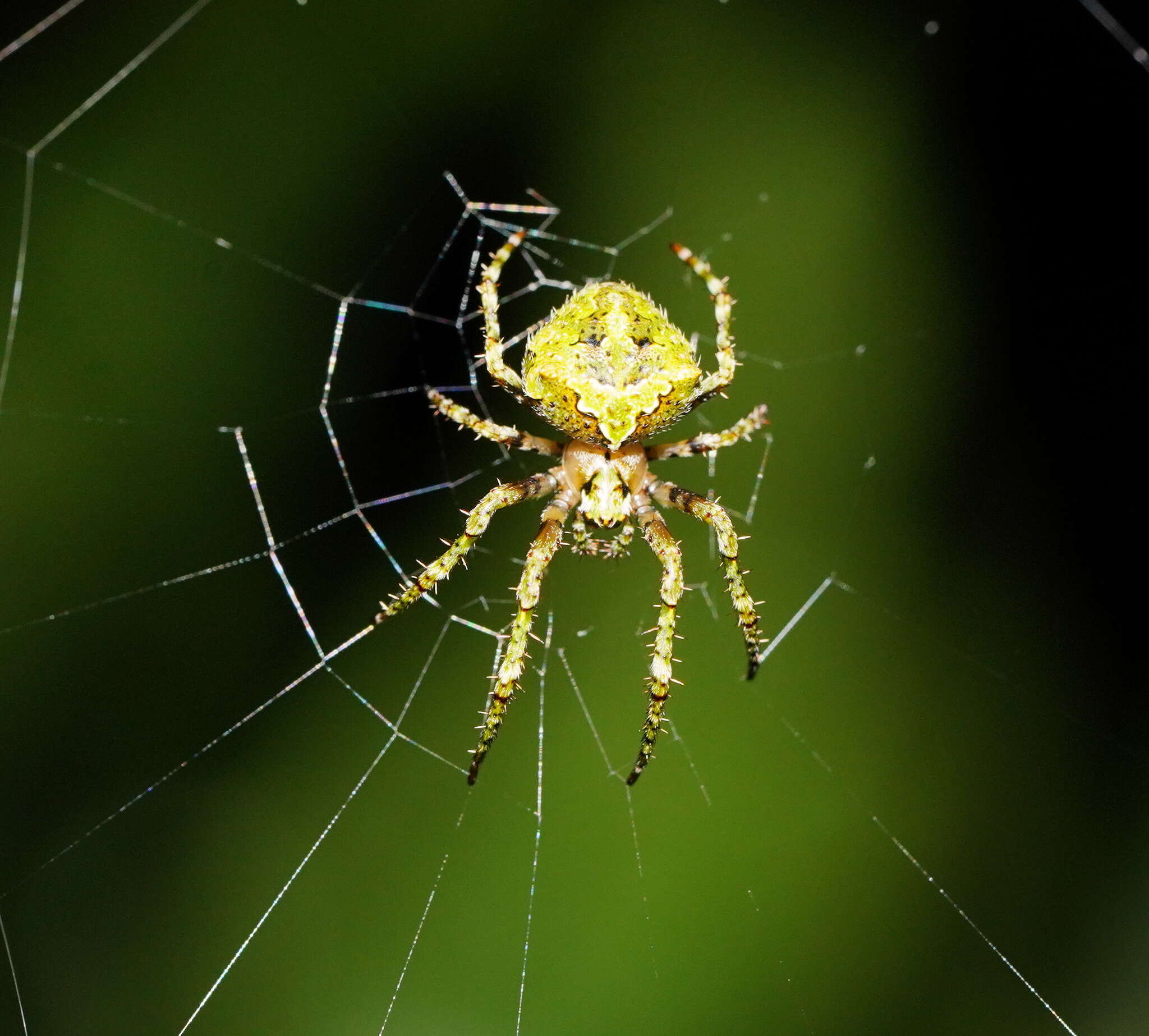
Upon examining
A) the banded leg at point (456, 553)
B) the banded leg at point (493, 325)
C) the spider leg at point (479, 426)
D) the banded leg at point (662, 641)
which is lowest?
the banded leg at point (662, 641)

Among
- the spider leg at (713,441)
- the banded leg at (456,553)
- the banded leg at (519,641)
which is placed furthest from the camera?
the spider leg at (713,441)

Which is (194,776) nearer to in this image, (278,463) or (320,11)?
(278,463)

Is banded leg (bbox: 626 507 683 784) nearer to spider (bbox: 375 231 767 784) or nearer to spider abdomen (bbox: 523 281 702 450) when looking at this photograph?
spider (bbox: 375 231 767 784)

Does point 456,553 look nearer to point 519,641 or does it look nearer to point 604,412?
point 519,641

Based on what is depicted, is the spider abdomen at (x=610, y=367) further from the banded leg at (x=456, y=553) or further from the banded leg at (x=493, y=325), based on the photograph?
the banded leg at (x=456, y=553)

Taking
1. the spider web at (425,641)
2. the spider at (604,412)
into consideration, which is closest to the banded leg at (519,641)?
the spider at (604,412)

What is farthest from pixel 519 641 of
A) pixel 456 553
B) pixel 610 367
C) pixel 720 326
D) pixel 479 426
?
pixel 720 326
